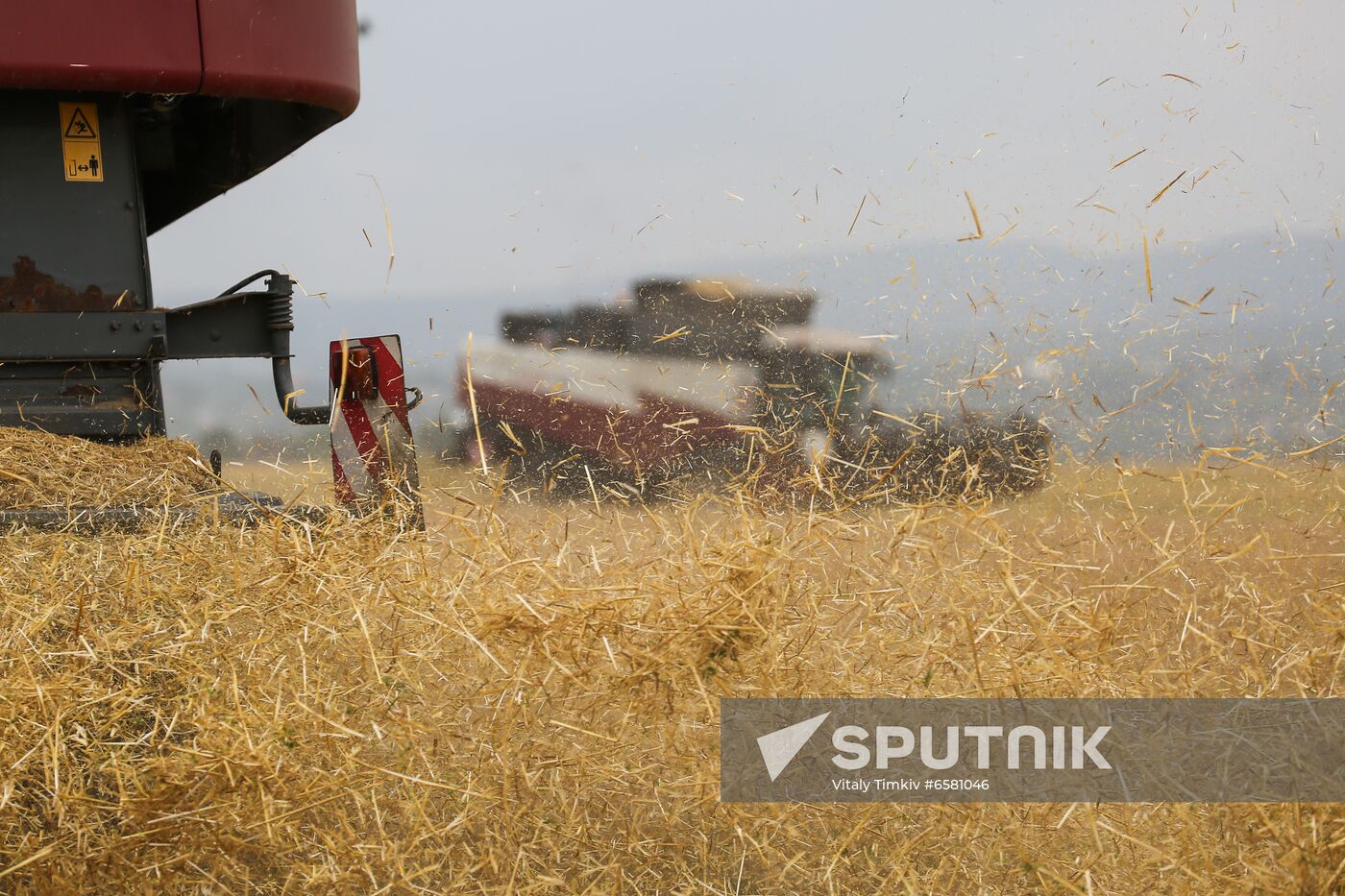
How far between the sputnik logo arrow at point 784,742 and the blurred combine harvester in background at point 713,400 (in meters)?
3.52

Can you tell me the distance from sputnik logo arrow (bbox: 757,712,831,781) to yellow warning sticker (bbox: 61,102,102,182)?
10.3 feet

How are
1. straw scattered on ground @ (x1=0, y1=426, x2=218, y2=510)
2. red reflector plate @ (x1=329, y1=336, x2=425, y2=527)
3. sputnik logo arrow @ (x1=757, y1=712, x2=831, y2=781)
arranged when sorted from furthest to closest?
1. red reflector plate @ (x1=329, y1=336, x2=425, y2=527)
2. straw scattered on ground @ (x1=0, y1=426, x2=218, y2=510)
3. sputnik logo arrow @ (x1=757, y1=712, x2=831, y2=781)

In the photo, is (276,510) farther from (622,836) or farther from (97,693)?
(622,836)

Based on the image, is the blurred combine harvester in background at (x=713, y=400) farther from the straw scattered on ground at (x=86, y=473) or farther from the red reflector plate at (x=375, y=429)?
the straw scattered on ground at (x=86, y=473)

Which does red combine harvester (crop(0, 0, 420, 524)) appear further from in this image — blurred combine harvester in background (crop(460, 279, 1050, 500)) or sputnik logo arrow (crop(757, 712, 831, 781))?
blurred combine harvester in background (crop(460, 279, 1050, 500))

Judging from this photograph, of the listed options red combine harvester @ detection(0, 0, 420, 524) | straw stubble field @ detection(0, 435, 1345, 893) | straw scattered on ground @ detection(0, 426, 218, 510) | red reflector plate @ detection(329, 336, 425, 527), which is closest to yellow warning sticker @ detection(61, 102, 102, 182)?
red combine harvester @ detection(0, 0, 420, 524)

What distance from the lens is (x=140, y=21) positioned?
13.0ft

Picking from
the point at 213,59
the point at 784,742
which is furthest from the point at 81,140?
the point at 784,742

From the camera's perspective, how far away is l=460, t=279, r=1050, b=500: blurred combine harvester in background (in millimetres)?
7098

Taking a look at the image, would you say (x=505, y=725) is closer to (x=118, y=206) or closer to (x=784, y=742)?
(x=784, y=742)

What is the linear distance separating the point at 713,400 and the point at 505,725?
15.5 feet

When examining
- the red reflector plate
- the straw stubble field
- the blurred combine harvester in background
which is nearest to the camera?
the straw stubble field

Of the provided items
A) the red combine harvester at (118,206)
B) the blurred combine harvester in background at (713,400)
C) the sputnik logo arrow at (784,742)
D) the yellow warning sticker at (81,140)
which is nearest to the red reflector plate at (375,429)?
the red combine harvester at (118,206)

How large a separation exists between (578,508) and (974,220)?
279 cm
